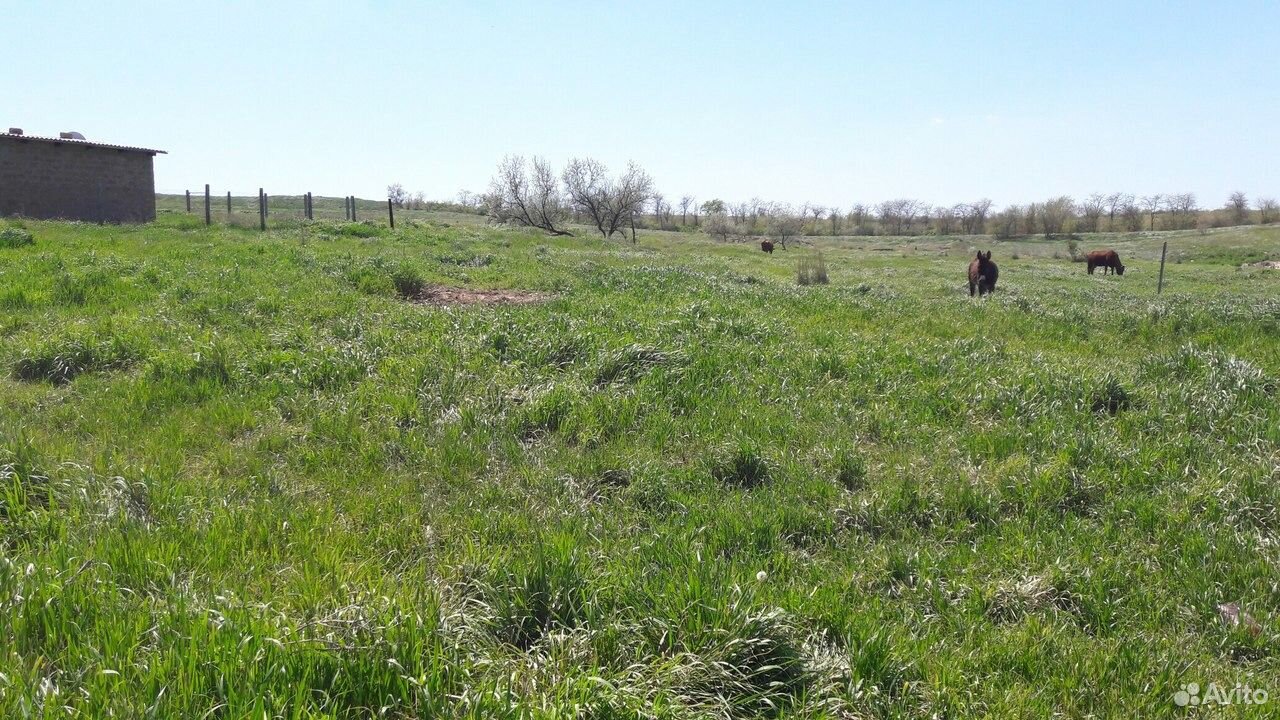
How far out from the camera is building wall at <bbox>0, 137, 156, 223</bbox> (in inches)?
1037

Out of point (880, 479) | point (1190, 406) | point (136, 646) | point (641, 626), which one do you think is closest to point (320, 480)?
point (136, 646)

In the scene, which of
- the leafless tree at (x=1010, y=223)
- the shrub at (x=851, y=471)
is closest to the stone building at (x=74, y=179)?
the shrub at (x=851, y=471)

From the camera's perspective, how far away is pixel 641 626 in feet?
9.62

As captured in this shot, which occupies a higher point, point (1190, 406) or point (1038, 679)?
point (1190, 406)

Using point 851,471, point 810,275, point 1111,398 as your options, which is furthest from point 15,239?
point 1111,398

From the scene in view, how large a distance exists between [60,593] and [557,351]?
5399 mm

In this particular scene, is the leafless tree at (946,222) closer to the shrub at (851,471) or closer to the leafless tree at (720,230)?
the leafless tree at (720,230)

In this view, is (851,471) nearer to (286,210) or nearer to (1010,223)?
(286,210)

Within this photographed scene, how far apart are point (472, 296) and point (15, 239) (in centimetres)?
1083

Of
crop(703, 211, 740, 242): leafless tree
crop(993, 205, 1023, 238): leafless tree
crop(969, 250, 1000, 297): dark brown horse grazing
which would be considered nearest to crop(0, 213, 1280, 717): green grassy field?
crop(969, 250, 1000, 297): dark brown horse grazing

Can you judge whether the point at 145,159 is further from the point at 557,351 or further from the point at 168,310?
the point at 557,351

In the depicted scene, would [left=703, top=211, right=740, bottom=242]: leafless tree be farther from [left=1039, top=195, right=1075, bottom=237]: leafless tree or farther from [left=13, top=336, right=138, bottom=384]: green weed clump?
[left=13, top=336, right=138, bottom=384]: green weed clump

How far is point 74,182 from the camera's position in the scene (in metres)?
27.5

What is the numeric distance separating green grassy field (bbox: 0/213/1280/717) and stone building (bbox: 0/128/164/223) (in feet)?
73.5
